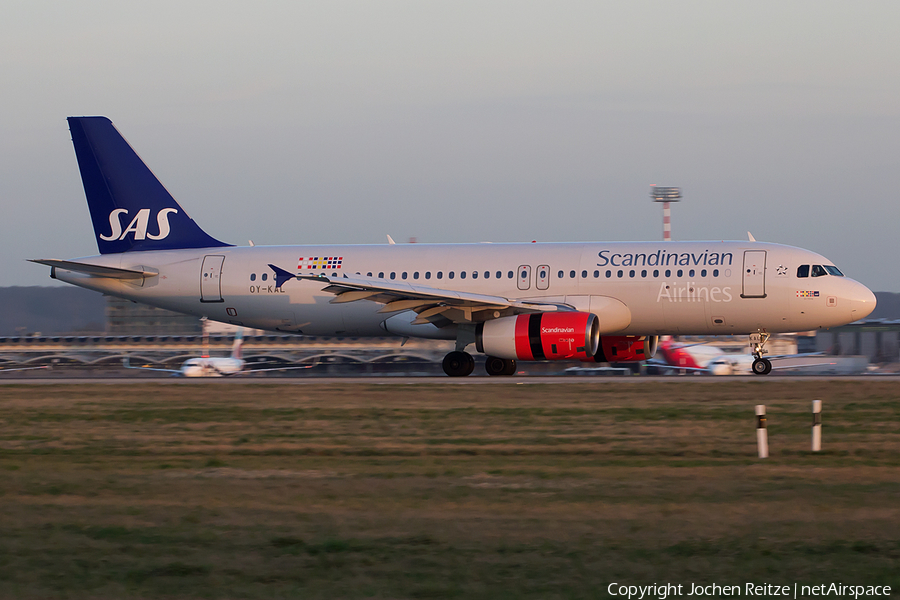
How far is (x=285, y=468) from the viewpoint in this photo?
12.8 meters

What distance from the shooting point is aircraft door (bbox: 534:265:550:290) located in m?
27.8

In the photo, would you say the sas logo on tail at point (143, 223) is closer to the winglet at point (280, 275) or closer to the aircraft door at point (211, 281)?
the aircraft door at point (211, 281)

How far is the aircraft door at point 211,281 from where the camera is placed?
30.4 metres

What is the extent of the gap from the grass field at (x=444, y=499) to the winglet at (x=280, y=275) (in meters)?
7.74

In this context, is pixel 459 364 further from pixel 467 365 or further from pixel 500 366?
pixel 500 366

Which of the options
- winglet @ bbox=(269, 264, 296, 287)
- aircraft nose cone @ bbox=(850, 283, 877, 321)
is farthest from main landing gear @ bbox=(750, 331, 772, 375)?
winglet @ bbox=(269, 264, 296, 287)

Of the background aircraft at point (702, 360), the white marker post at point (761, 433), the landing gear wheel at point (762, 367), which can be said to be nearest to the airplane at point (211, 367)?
the background aircraft at point (702, 360)

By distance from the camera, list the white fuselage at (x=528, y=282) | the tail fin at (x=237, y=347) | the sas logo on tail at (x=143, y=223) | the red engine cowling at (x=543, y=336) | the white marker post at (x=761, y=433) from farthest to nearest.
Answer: the tail fin at (x=237, y=347), the sas logo on tail at (x=143, y=223), the white fuselage at (x=528, y=282), the red engine cowling at (x=543, y=336), the white marker post at (x=761, y=433)

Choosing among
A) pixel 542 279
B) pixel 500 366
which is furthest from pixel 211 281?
pixel 542 279

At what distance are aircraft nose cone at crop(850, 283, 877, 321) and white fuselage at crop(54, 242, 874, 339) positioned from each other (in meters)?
0.03

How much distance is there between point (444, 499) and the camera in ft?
33.3

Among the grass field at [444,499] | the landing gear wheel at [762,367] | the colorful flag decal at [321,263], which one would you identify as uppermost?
the colorful flag decal at [321,263]

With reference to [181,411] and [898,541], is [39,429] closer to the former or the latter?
[181,411]

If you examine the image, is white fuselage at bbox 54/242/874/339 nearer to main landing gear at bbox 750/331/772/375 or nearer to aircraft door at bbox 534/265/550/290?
aircraft door at bbox 534/265/550/290
